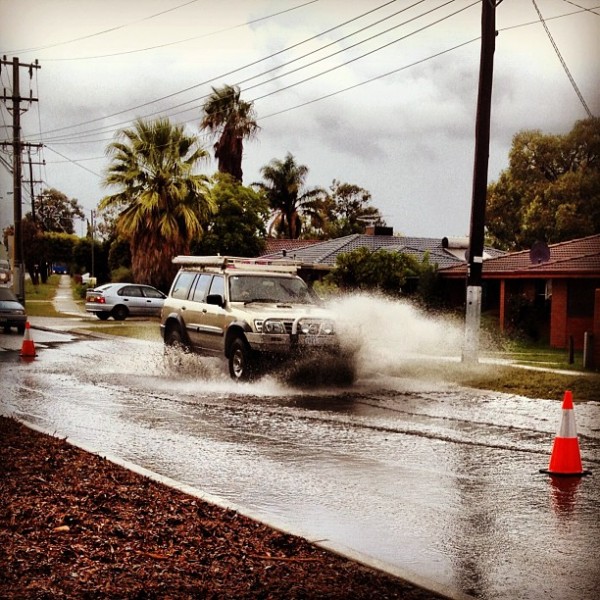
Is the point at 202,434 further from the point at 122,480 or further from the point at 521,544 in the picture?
the point at 521,544

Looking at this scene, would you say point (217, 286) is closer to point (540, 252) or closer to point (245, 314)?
point (245, 314)

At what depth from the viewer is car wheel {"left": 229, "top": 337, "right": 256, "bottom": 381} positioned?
13.5m

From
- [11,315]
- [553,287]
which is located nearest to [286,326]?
[11,315]

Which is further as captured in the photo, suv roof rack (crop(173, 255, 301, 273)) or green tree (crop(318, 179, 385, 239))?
green tree (crop(318, 179, 385, 239))

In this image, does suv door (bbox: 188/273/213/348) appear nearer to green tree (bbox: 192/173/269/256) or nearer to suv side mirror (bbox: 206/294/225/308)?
suv side mirror (bbox: 206/294/225/308)

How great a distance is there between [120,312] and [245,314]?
2075 cm

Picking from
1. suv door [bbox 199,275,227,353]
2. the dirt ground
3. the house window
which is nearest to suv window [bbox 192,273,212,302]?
suv door [bbox 199,275,227,353]

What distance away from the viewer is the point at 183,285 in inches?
634

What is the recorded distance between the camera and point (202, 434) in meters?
9.42

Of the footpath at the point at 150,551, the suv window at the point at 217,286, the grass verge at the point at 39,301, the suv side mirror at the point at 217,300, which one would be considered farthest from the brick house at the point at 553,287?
the footpath at the point at 150,551

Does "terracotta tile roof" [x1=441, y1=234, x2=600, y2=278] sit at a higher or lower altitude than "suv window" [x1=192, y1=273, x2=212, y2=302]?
higher

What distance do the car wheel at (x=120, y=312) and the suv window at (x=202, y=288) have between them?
18.5 metres

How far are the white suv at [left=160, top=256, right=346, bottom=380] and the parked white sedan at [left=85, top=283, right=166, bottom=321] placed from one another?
17580 mm

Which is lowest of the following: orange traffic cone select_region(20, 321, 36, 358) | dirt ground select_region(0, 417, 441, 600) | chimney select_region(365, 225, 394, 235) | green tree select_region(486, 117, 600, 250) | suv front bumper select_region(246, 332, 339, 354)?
orange traffic cone select_region(20, 321, 36, 358)
